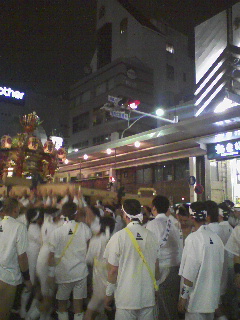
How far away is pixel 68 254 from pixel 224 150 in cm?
1080

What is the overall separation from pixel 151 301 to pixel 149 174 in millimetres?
16456

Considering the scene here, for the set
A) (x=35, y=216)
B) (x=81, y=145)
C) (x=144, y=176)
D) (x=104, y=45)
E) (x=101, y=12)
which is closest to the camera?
(x=35, y=216)

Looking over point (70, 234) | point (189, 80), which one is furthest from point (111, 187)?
point (189, 80)

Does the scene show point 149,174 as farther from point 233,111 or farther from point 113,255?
point 113,255

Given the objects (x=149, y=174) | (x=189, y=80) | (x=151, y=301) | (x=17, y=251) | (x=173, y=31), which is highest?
(x=173, y=31)

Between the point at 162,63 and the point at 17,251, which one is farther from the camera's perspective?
the point at 162,63

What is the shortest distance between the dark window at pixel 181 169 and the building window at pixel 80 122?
25521mm

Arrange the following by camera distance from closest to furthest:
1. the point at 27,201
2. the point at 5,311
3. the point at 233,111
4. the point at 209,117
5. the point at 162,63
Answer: the point at 5,311
the point at 27,201
the point at 233,111
the point at 209,117
the point at 162,63

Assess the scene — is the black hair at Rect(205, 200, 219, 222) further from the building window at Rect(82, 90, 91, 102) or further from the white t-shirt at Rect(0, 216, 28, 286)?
the building window at Rect(82, 90, 91, 102)

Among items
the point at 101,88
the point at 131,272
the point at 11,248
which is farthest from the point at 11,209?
the point at 101,88

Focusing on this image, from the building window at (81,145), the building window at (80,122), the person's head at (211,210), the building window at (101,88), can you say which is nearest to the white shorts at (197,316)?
the person's head at (211,210)

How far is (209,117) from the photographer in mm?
12391

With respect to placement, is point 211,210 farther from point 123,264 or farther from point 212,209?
point 123,264

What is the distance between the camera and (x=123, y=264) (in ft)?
12.9
